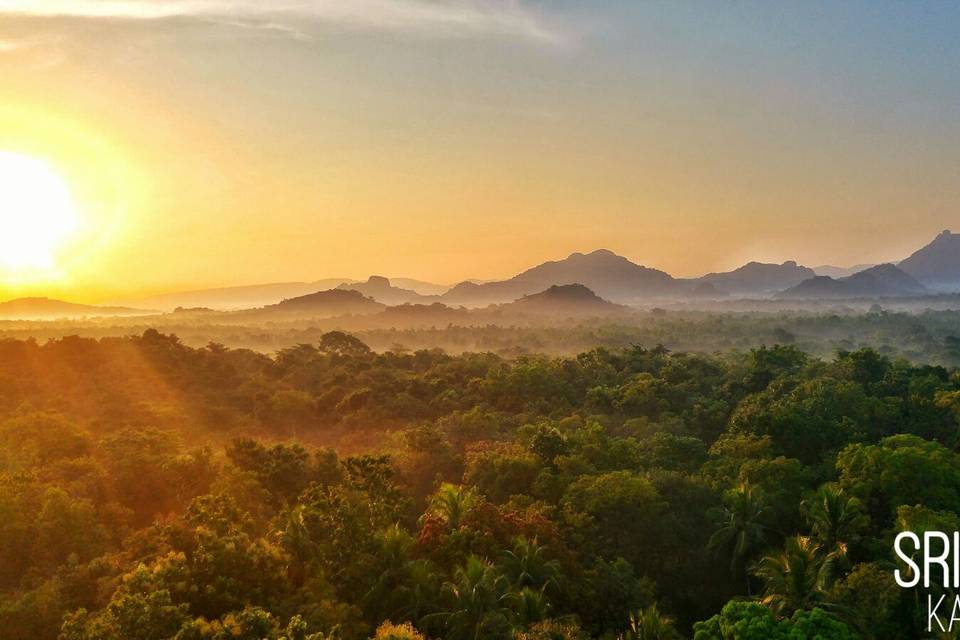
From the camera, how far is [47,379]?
58219 mm

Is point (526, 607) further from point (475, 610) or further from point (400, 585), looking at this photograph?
point (400, 585)

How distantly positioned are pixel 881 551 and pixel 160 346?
6926 cm

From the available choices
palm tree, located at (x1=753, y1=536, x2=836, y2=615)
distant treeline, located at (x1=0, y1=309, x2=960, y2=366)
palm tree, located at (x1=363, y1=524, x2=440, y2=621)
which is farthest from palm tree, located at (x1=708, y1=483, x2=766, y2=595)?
distant treeline, located at (x1=0, y1=309, x2=960, y2=366)

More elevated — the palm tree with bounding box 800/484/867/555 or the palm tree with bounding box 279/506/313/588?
the palm tree with bounding box 279/506/313/588

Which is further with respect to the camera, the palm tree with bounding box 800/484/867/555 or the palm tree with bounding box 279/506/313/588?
the palm tree with bounding box 800/484/867/555

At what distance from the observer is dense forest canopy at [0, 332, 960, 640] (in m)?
18.8

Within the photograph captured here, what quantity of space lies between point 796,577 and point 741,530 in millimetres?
5645

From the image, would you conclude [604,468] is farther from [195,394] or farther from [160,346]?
[160,346]

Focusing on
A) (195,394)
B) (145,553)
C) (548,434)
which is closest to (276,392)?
(195,394)

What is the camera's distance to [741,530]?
27734 mm

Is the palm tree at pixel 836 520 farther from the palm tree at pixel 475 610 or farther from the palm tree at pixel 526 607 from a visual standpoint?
the palm tree at pixel 475 610

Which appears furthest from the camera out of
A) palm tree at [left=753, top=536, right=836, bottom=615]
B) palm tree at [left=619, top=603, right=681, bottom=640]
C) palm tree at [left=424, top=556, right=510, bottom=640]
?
palm tree at [left=753, top=536, right=836, bottom=615]

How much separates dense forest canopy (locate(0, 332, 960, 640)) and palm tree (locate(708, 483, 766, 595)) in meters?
0.10

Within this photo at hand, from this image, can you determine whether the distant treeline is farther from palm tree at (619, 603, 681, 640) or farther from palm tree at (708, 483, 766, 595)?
palm tree at (619, 603, 681, 640)
